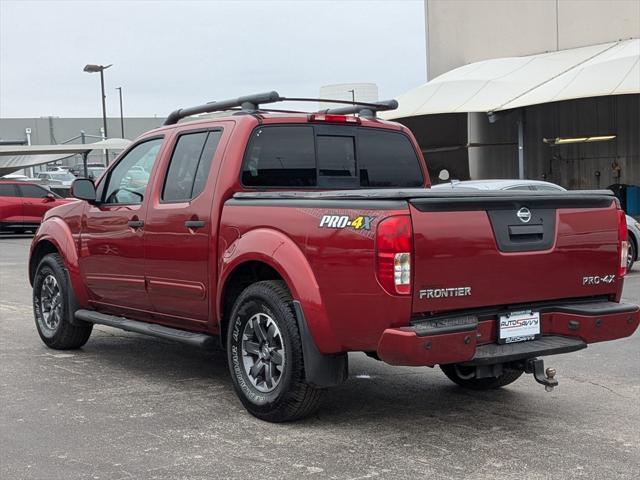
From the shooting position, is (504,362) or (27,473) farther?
(504,362)

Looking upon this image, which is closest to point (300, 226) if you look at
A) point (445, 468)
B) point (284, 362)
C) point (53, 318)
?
point (284, 362)

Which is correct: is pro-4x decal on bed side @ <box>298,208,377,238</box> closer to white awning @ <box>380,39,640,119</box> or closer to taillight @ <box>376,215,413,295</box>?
taillight @ <box>376,215,413,295</box>

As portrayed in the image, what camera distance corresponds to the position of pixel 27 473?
15.1ft

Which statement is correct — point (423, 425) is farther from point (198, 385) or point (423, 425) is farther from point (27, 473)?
point (27, 473)

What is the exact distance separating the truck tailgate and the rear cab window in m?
1.72

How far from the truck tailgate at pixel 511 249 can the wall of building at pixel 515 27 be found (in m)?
19.9

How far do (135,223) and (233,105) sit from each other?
1.17 metres

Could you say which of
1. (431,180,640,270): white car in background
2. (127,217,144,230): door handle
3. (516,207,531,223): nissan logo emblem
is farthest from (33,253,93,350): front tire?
(431,180,640,270): white car in background

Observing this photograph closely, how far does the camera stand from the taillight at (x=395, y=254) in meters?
4.73

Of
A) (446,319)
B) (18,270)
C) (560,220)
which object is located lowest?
(18,270)

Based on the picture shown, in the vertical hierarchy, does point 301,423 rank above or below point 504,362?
below

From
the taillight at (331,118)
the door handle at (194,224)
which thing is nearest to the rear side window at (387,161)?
the taillight at (331,118)

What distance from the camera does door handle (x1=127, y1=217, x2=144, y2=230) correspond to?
22.1ft

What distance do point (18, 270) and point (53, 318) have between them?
28.2 ft
